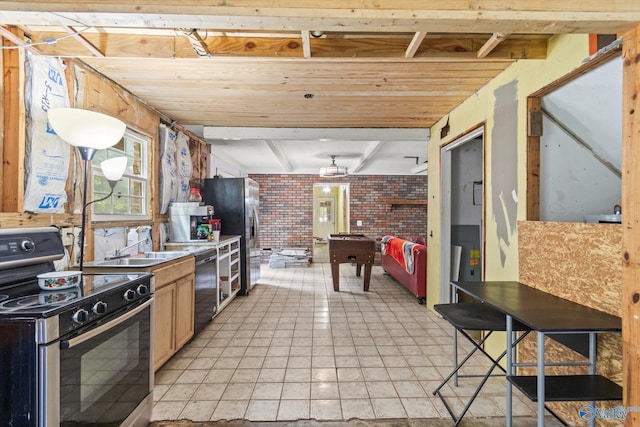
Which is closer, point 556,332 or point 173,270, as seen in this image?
point 556,332

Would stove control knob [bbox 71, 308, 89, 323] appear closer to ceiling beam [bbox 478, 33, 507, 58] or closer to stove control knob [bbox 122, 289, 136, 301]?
stove control knob [bbox 122, 289, 136, 301]

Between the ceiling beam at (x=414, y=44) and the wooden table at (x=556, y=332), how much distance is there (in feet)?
5.00

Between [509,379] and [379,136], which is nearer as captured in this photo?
[509,379]

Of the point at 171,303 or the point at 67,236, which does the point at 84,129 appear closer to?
the point at 67,236

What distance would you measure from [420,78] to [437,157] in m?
1.48

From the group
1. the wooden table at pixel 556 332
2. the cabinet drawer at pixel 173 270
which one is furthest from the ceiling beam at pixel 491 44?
the cabinet drawer at pixel 173 270

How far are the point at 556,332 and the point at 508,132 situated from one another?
1.63m

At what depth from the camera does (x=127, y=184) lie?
3043 mm

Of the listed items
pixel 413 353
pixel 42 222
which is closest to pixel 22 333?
pixel 42 222

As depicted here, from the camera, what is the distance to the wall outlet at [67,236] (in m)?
2.12

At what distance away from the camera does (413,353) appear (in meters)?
2.72

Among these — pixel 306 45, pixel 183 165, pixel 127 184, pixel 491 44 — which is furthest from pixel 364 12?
pixel 183 165

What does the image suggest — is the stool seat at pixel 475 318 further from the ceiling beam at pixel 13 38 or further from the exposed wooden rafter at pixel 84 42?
the ceiling beam at pixel 13 38

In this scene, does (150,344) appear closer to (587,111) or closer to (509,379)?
(509,379)
